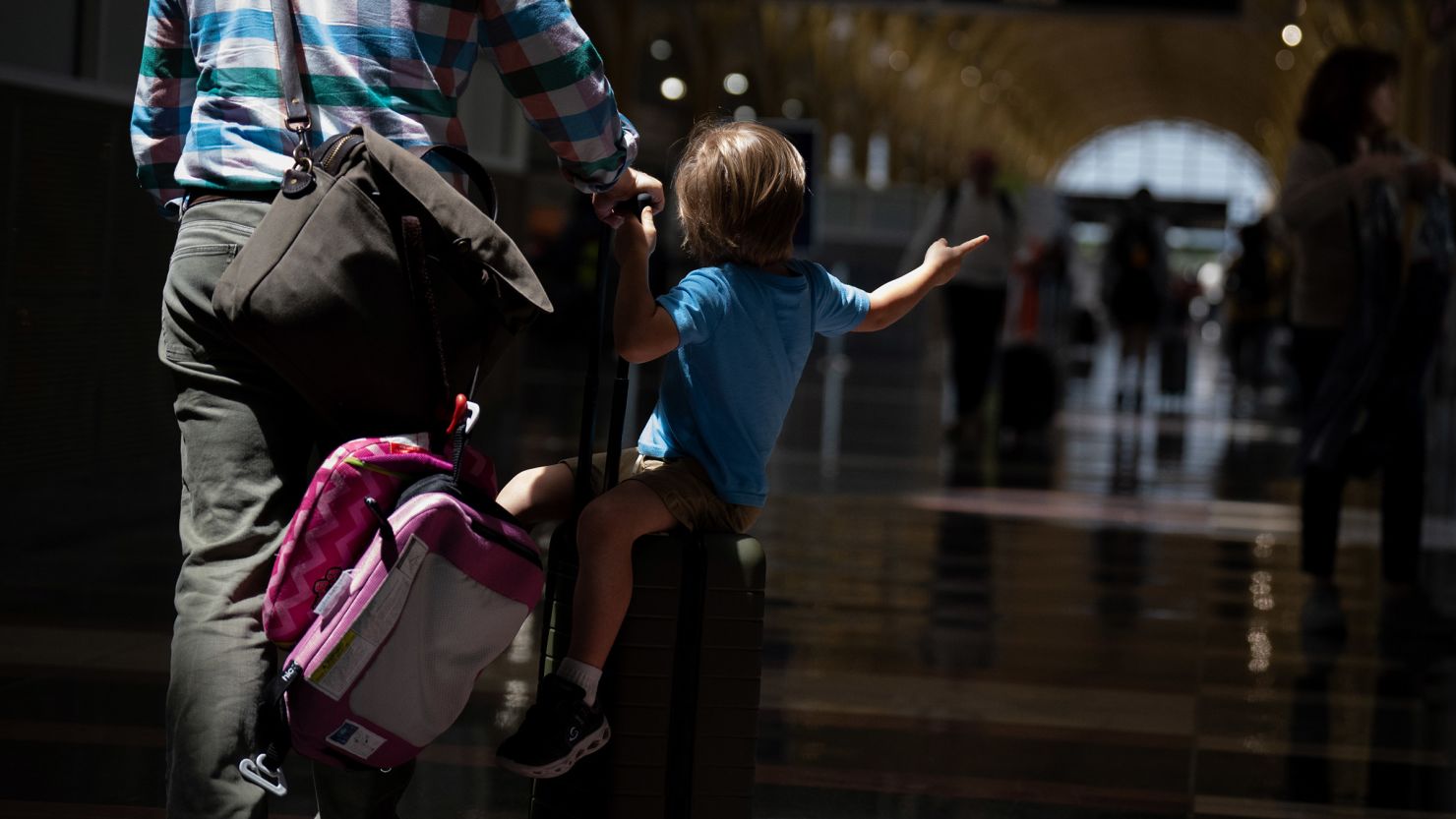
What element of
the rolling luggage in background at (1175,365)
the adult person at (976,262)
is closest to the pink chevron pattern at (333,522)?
the adult person at (976,262)

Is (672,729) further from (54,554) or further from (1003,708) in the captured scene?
(54,554)

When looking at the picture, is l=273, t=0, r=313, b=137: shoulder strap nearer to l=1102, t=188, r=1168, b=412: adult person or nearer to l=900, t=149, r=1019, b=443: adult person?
l=900, t=149, r=1019, b=443: adult person

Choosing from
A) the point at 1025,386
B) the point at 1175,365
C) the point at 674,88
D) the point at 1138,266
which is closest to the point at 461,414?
the point at 1025,386

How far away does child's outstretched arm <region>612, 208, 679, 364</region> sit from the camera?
285 cm

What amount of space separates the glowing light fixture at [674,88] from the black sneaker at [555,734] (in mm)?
30153

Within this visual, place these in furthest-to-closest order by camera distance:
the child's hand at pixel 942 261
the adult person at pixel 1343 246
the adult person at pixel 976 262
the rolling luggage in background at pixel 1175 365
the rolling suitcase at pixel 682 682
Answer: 1. the rolling luggage in background at pixel 1175 365
2. the adult person at pixel 976 262
3. the adult person at pixel 1343 246
4. the child's hand at pixel 942 261
5. the rolling suitcase at pixel 682 682

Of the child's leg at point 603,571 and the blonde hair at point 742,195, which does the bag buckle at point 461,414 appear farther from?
the blonde hair at point 742,195

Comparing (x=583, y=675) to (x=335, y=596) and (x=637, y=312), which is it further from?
(x=637, y=312)

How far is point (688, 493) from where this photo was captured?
3.03m

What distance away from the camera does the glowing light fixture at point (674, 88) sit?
108ft

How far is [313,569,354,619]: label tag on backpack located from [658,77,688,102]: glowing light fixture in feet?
99.7

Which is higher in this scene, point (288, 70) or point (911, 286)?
point (288, 70)

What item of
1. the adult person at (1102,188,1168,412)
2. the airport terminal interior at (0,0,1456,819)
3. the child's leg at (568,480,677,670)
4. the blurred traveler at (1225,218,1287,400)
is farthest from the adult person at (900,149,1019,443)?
the child's leg at (568,480,677,670)

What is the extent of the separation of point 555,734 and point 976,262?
10.3 m
